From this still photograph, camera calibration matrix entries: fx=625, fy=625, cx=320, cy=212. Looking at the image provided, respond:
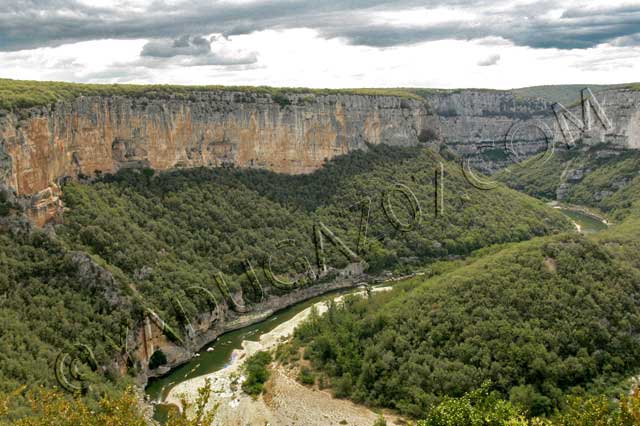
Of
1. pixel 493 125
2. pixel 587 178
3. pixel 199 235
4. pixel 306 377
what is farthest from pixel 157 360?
pixel 493 125

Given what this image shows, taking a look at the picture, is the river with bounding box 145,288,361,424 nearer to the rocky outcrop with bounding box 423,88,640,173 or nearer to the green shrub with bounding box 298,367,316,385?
the green shrub with bounding box 298,367,316,385

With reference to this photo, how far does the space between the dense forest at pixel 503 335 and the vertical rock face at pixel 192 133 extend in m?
19.8

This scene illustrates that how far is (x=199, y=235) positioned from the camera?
153 ft

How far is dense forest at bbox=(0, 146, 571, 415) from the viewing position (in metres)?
30.8

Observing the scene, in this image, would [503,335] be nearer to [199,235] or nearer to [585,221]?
[199,235]

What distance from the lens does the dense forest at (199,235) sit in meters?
30.8

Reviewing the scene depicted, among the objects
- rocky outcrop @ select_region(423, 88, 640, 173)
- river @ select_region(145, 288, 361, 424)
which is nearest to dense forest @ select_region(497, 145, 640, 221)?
rocky outcrop @ select_region(423, 88, 640, 173)

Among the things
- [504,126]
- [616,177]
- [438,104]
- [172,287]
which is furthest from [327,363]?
[504,126]

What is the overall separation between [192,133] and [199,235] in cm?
1103

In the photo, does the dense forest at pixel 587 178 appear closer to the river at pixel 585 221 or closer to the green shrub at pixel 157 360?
the river at pixel 585 221

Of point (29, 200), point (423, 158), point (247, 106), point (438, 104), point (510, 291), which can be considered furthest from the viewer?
point (438, 104)

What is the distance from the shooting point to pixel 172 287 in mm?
39156

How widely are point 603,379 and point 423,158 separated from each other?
43863 millimetres

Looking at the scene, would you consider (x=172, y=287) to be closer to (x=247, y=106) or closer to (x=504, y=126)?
(x=247, y=106)
